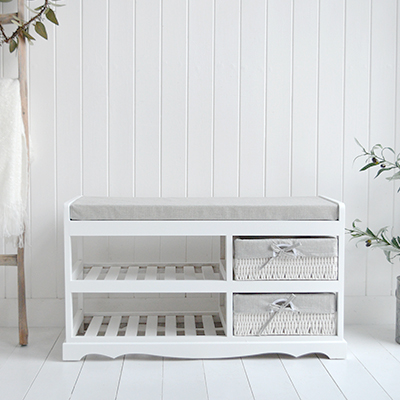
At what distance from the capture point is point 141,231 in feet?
5.79

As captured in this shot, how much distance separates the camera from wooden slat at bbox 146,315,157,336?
190 cm

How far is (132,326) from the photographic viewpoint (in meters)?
1.97

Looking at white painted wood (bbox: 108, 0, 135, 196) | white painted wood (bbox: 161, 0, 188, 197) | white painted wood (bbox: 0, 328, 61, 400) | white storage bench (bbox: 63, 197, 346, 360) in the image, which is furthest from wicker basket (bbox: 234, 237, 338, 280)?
white painted wood (bbox: 0, 328, 61, 400)

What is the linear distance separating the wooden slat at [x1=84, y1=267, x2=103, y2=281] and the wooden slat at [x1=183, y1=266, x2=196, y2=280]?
0.34m

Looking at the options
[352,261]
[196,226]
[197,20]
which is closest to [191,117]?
[197,20]

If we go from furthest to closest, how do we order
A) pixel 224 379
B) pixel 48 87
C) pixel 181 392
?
pixel 48 87 < pixel 224 379 < pixel 181 392

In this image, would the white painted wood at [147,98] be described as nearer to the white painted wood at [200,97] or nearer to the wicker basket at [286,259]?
the white painted wood at [200,97]

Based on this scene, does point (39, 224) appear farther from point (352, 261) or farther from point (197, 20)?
point (352, 261)

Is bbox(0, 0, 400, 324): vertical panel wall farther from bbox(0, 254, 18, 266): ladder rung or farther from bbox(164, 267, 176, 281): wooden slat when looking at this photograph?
bbox(0, 254, 18, 266): ladder rung

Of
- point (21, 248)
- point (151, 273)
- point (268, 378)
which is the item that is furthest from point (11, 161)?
point (268, 378)

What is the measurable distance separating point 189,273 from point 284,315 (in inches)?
16.6

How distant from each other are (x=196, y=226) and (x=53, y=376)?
70 centimetres

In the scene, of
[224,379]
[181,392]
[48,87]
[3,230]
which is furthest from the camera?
[48,87]

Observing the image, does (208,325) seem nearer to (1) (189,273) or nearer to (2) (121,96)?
(1) (189,273)
